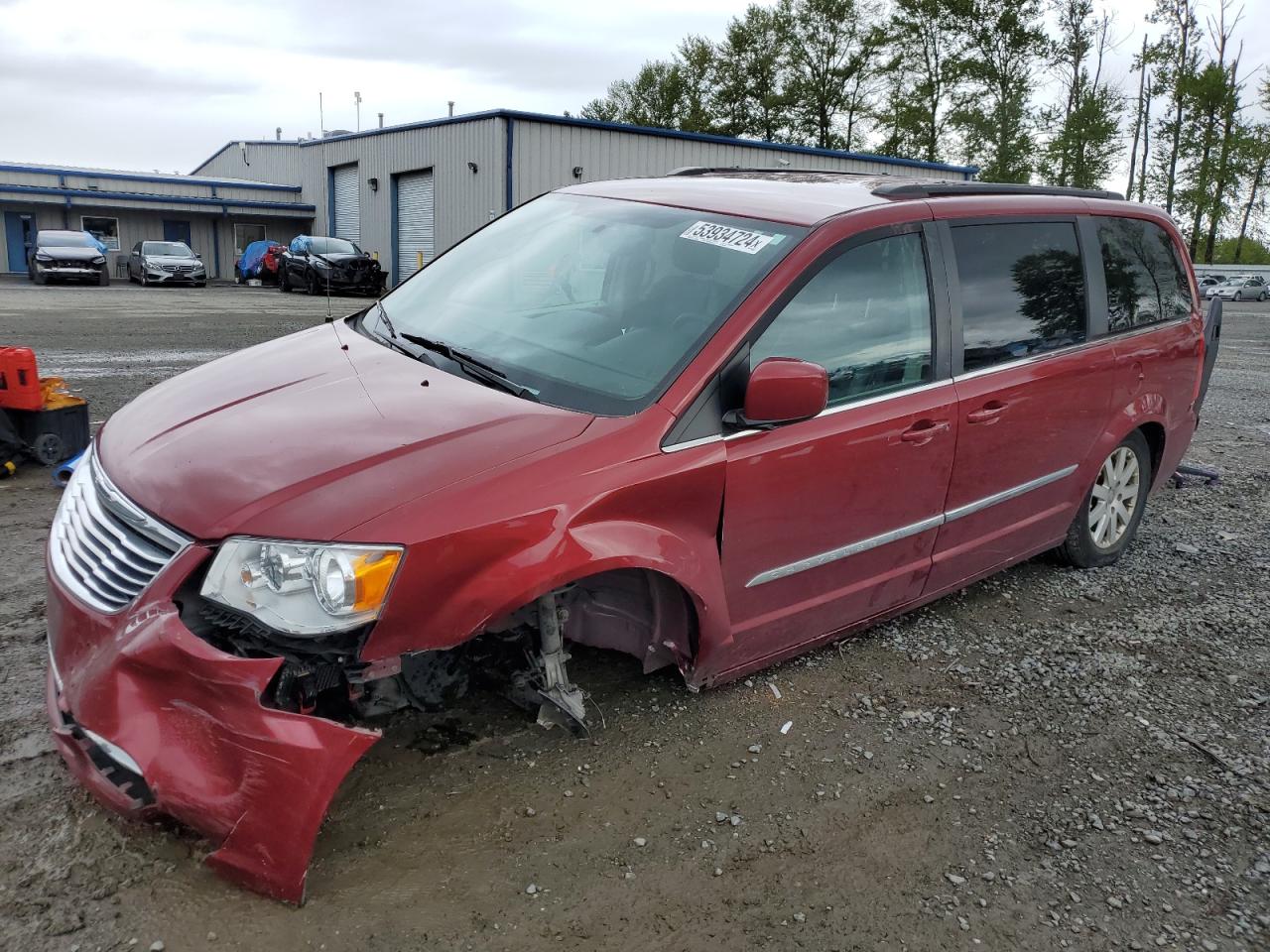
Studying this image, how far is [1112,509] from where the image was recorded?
471 cm

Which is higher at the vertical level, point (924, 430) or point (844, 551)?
point (924, 430)

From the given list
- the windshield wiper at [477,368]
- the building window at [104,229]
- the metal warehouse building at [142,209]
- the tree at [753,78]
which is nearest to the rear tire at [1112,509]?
the windshield wiper at [477,368]

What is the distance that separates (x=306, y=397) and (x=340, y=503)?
684 mm

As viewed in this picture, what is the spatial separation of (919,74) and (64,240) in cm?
3718

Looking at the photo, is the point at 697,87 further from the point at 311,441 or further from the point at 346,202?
the point at 311,441

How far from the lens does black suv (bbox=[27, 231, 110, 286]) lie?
88.7 feet

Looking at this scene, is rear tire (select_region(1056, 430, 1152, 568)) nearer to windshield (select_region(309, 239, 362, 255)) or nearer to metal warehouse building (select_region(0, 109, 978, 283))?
metal warehouse building (select_region(0, 109, 978, 283))

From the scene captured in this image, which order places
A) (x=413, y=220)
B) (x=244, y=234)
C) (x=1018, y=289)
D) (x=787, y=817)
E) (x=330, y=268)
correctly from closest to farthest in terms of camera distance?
(x=787, y=817), (x=1018, y=289), (x=330, y=268), (x=413, y=220), (x=244, y=234)

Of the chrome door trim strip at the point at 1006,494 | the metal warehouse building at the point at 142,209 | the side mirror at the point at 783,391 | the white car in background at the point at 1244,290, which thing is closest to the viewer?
the side mirror at the point at 783,391

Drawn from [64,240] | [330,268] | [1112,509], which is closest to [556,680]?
[1112,509]

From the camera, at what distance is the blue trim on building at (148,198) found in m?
37.2

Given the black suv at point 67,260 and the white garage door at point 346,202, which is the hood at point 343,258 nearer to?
the black suv at point 67,260

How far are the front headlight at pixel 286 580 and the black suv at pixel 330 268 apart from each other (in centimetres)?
2304

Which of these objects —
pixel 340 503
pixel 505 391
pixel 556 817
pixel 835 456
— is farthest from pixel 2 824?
pixel 835 456
